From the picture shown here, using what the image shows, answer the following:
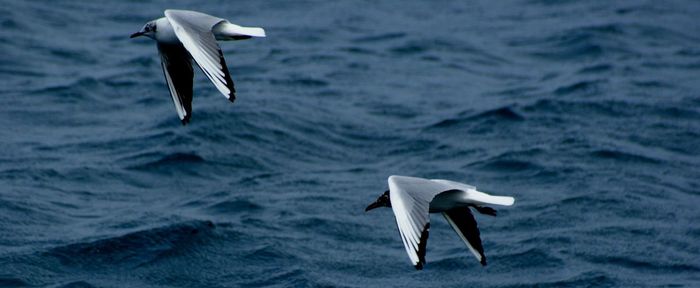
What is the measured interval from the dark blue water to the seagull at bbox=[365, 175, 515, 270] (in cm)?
216

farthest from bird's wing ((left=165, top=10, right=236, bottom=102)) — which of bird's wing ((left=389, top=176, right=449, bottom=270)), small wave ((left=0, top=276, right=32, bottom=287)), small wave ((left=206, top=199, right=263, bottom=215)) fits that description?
small wave ((left=206, top=199, right=263, bottom=215))

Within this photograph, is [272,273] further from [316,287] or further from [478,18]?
[478,18]

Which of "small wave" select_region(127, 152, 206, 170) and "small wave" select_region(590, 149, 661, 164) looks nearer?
"small wave" select_region(127, 152, 206, 170)

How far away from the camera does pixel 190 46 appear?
31.2 ft

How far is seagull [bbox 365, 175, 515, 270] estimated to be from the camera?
351 inches

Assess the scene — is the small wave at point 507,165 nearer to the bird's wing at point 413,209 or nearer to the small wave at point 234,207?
the small wave at point 234,207

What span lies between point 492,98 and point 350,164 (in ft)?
10.0

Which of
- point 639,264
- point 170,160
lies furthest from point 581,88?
point 170,160

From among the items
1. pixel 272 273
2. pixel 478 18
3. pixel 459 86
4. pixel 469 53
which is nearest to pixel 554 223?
pixel 272 273

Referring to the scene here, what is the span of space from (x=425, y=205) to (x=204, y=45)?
1.93 meters

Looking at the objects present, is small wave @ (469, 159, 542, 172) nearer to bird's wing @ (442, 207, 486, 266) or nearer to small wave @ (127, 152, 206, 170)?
small wave @ (127, 152, 206, 170)

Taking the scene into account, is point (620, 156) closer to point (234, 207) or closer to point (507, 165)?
point (507, 165)

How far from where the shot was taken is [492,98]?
17.7m

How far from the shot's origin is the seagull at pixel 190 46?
931 centimetres
